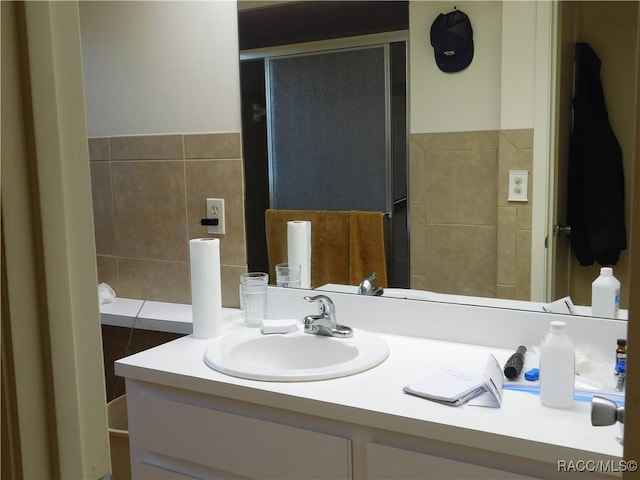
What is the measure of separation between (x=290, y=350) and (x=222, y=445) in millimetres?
361

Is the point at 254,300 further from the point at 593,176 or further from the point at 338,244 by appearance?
the point at 593,176

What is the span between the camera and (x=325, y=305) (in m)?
1.63

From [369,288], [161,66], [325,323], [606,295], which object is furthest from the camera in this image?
[161,66]

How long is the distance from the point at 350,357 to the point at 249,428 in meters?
0.35

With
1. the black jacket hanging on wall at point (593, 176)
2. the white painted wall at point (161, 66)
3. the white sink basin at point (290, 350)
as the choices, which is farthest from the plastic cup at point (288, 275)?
the black jacket hanging on wall at point (593, 176)

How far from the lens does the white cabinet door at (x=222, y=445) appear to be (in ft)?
3.98

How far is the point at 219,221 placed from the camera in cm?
194

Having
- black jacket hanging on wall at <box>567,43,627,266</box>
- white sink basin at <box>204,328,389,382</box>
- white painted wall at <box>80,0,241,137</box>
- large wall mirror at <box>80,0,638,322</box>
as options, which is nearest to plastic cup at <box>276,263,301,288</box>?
large wall mirror at <box>80,0,638,322</box>

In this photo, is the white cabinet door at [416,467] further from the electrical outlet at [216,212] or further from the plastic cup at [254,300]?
the electrical outlet at [216,212]

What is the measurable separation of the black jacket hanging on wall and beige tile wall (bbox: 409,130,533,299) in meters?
0.11

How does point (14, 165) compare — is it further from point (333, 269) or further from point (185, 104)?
point (185, 104)

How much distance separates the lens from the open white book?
1167 mm

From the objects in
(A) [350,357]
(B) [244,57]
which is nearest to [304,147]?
(B) [244,57]

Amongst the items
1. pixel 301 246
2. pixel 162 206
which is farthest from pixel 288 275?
pixel 162 206
